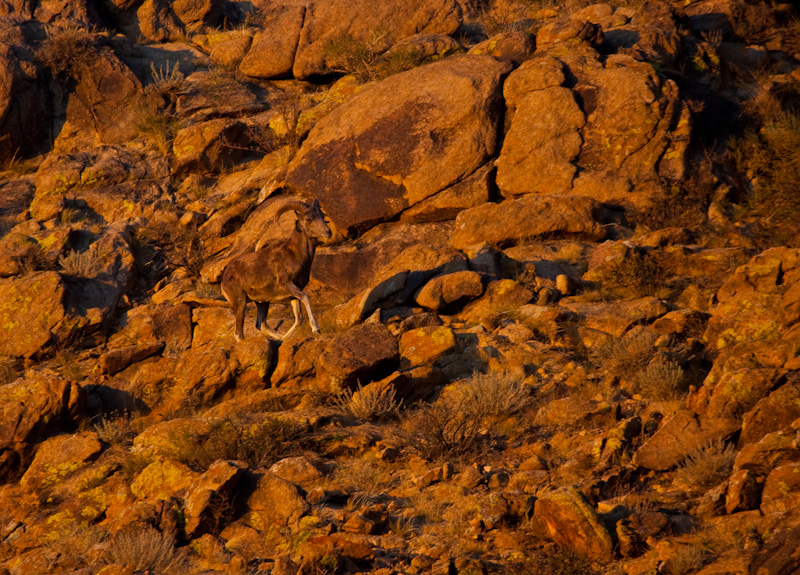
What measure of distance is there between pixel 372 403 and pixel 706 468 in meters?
4.25

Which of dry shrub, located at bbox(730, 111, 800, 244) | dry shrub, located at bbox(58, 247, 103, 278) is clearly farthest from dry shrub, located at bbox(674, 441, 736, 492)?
dry shrub, located at bbox(58, 247, 103, 278)

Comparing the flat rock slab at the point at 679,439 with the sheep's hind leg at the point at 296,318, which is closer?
the flat rock slab at the point at 679,439

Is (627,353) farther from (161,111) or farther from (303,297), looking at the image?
(161,111)

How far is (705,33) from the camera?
778 inches

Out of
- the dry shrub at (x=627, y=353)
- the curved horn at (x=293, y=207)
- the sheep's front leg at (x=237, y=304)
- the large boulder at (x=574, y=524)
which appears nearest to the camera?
the large boulder at (x=574, y=524)

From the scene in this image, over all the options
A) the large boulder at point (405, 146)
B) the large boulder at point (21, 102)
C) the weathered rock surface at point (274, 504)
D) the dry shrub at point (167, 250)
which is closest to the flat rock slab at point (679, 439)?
the weathered rock surface at point (274, 504)

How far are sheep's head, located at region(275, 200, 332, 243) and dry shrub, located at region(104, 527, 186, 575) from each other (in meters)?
6.03

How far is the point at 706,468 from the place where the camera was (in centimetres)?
657

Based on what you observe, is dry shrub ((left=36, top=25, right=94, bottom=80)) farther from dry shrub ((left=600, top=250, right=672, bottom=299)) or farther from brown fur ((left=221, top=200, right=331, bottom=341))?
dry shrub ((left=600, top=250, right=672, bottom=299))

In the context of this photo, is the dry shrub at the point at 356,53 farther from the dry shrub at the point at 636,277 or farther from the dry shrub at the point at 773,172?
the dry shrub at the point at 636,277

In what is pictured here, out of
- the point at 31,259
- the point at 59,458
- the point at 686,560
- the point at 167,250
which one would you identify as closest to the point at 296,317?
the point at 59,458

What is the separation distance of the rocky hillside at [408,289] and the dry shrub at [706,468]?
0.10 feet

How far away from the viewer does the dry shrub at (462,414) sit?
816 cm

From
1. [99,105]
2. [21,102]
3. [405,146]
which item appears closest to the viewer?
[405,146]
